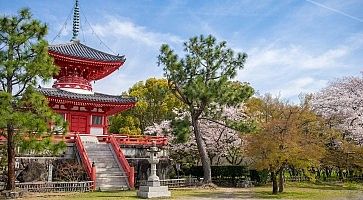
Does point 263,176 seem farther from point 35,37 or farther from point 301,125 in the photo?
point 35,37

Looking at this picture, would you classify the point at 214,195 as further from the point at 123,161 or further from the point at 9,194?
the point at 9,194

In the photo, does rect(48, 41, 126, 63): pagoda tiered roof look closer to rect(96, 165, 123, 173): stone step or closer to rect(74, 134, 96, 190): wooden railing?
rect(74, 134, 96, 190): wooden railing

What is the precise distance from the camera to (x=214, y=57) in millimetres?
26922

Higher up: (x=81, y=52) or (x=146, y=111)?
(x=81, y=52)

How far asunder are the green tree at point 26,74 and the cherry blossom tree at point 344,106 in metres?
23.4

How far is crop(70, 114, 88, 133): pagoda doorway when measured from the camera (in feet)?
102

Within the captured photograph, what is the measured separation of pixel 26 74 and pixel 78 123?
13415 mm

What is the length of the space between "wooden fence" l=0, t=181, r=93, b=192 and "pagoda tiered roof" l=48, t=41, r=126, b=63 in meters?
11.6

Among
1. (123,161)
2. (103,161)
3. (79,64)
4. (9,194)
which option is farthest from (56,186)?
(79,64)

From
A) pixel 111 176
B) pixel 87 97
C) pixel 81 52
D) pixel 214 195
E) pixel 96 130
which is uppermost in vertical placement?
pixel 81 52

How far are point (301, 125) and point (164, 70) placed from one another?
9321 millimetres

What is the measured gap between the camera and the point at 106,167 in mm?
25156

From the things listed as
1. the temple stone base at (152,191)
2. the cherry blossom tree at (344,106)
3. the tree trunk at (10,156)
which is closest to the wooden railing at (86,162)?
the temple stone base at (152,191)

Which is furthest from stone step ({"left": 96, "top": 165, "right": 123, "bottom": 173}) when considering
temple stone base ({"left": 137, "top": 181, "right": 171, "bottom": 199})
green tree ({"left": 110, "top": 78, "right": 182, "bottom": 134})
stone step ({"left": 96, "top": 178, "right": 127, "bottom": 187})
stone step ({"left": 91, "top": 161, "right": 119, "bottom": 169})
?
green tree ({"left": 110, "top": 78, "right": 182, "bottom": 134})
